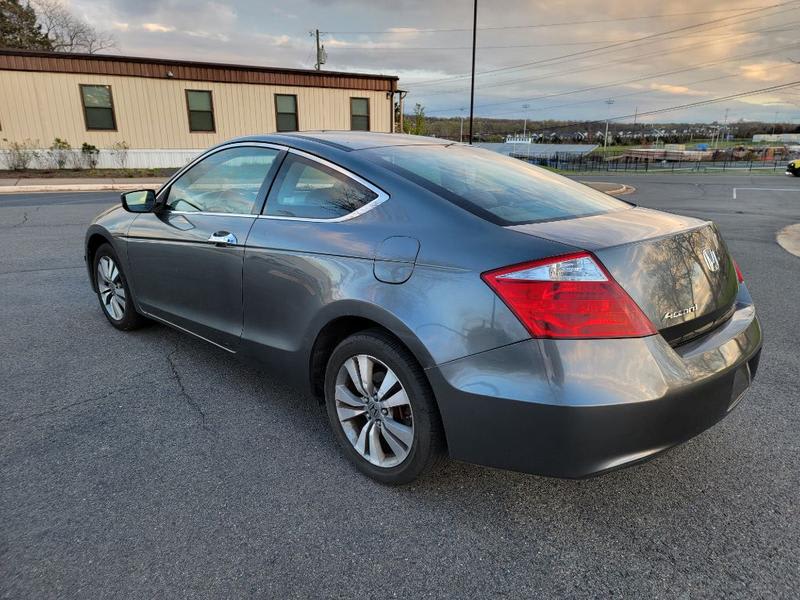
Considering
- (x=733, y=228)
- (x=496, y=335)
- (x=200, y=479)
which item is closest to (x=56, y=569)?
(x=200, y=479)

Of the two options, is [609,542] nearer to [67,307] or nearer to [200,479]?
[200,479]

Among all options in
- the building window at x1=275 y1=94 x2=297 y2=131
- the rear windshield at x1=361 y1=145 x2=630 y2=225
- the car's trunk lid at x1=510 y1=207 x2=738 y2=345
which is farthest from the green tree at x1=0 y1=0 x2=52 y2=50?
the car's trunk lid at x1=510 y1=207 x2=738 y2=345

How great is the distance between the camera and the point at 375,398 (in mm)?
2561

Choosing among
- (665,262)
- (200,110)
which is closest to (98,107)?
(200,110)

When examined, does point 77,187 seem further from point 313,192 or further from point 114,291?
point 313,192

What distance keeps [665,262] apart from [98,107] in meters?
25.2

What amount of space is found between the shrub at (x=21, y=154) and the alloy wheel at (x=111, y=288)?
2118 centimetres

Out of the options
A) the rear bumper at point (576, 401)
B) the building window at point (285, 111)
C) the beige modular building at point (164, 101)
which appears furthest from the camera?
the building window at point (285, 111)

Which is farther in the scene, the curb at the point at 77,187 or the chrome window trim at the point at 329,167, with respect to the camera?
the curb at the point at 77,187

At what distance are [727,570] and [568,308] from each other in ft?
3.80

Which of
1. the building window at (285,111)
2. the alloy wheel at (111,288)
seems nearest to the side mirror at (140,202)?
the alloy wheel at (111,288)

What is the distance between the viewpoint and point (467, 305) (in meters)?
2.10

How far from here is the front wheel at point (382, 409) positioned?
7.64 ft

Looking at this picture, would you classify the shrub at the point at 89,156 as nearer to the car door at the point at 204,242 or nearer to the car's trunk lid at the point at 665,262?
the car door at the point at 204,242
